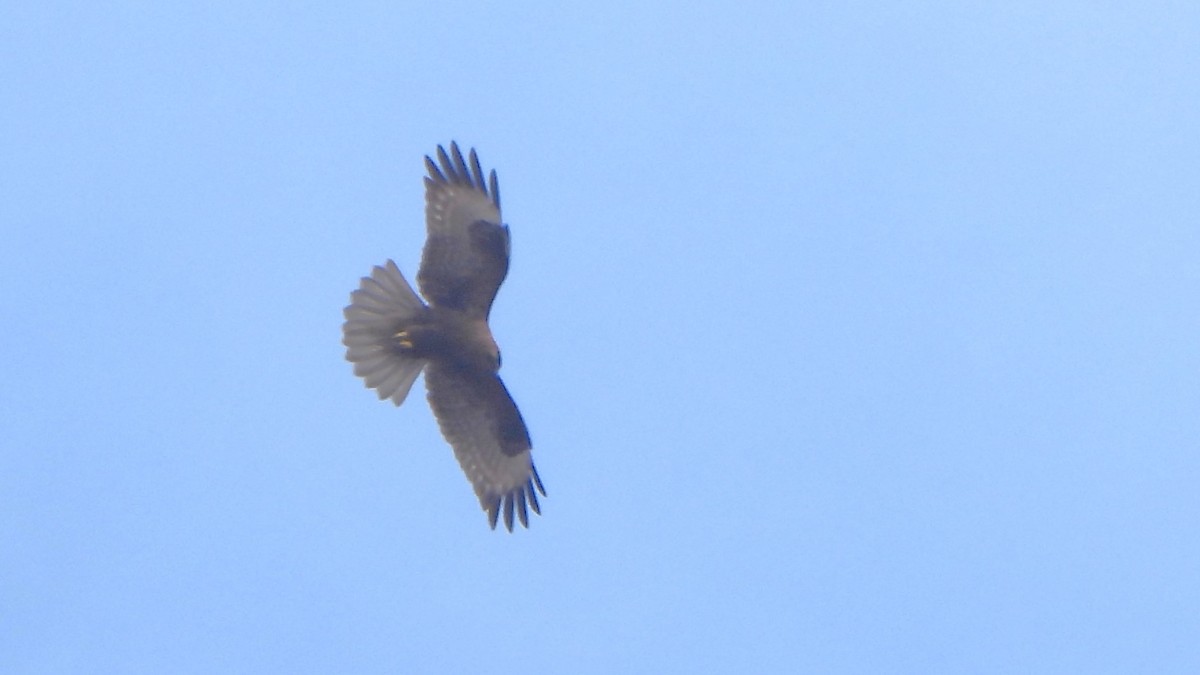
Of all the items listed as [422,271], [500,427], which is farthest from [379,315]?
[500,427]

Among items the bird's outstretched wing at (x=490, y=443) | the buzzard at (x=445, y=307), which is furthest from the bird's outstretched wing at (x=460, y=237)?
the bird's outstretched wing at (x=490, y=443)

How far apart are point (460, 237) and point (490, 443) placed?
1666 millimetres

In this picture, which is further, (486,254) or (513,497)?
(513,497)

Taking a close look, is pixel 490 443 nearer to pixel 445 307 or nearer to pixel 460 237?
pixel 445 307

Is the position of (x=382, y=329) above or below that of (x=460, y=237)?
below

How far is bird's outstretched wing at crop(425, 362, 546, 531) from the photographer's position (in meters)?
11.7

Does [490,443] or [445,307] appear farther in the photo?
[490,443]

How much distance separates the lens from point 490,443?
1189 cm

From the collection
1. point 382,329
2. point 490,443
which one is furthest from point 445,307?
point 490,443

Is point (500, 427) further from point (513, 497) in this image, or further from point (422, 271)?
point (422, 271)

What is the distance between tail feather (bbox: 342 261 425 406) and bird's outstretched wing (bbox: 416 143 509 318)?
6.6 inches

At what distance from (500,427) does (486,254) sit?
4.74ft

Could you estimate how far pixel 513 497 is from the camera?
11.9 metres

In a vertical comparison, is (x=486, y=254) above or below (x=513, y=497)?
above
